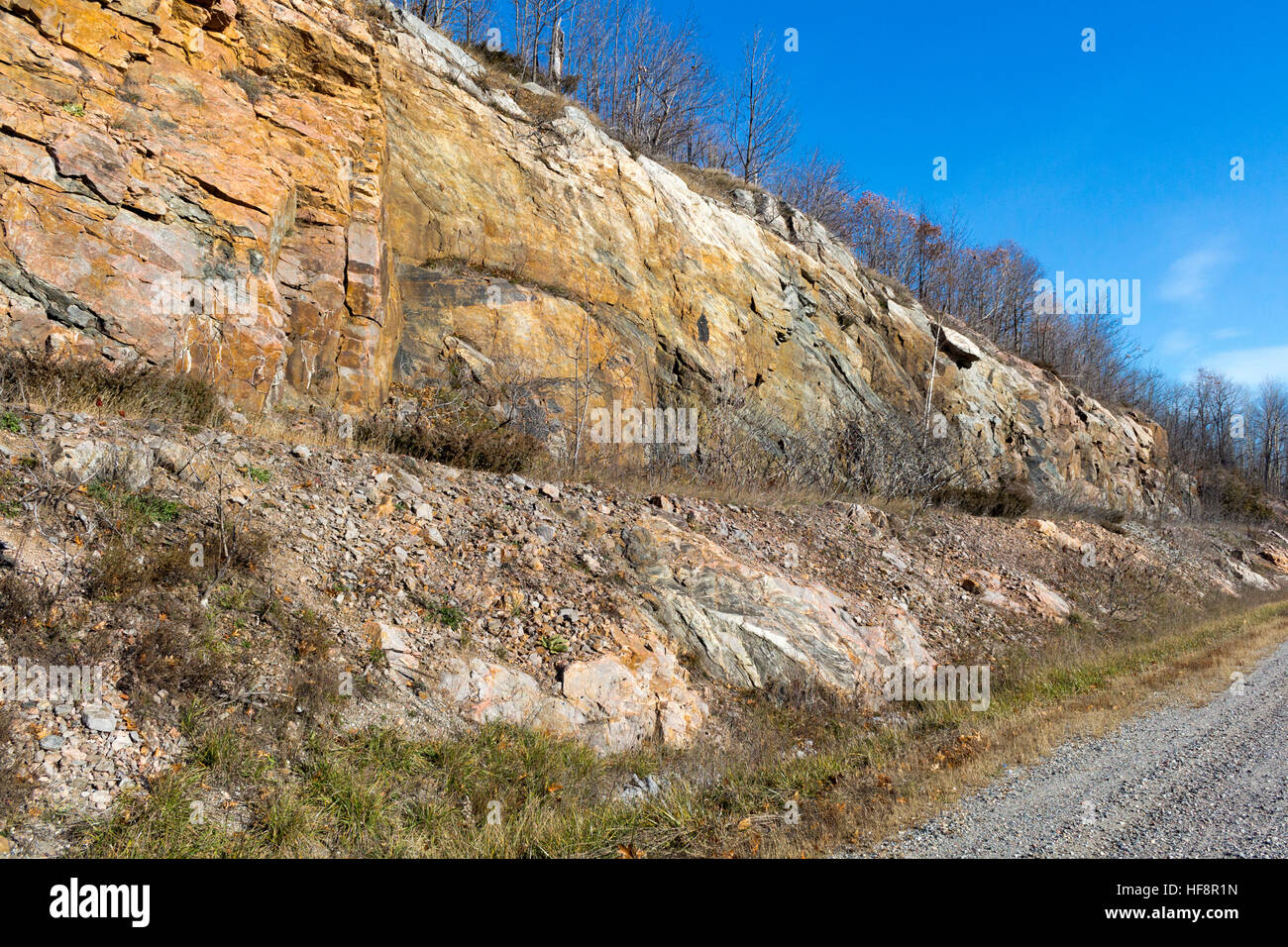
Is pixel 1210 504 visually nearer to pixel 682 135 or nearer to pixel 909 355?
pixel 909 355

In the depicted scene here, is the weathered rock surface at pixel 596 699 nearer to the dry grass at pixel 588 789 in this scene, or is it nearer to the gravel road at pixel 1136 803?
the dry grass at pixel 588 789

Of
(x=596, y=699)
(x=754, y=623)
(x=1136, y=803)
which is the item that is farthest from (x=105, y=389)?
(x=1136, y=803)

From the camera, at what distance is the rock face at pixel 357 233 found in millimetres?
7770

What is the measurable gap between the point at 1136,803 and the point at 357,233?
12043mm

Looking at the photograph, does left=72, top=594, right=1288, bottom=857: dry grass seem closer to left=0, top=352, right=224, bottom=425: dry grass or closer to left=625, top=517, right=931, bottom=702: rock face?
left=625, top=517, right=931, bottom=702: rock face

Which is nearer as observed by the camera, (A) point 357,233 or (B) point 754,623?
(B) point 754,623

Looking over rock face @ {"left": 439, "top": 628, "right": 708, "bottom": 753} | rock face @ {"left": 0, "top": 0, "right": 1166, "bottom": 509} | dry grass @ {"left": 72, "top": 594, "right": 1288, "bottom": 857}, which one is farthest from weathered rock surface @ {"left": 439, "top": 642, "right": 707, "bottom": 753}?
rock face @ {"left": 0, "top": 0, "right": 1166, "bottom": 509}

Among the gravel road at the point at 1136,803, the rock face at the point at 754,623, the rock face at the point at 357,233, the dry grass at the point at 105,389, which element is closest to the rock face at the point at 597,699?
the rock face at the point at 754,623

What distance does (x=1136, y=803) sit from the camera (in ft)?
16.5

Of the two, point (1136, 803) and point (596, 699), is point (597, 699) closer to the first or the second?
point (596, 699)

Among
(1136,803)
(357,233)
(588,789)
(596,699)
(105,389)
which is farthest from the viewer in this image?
(357,233)

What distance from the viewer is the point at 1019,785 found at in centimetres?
557

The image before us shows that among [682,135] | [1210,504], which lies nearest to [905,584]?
[682,135]
